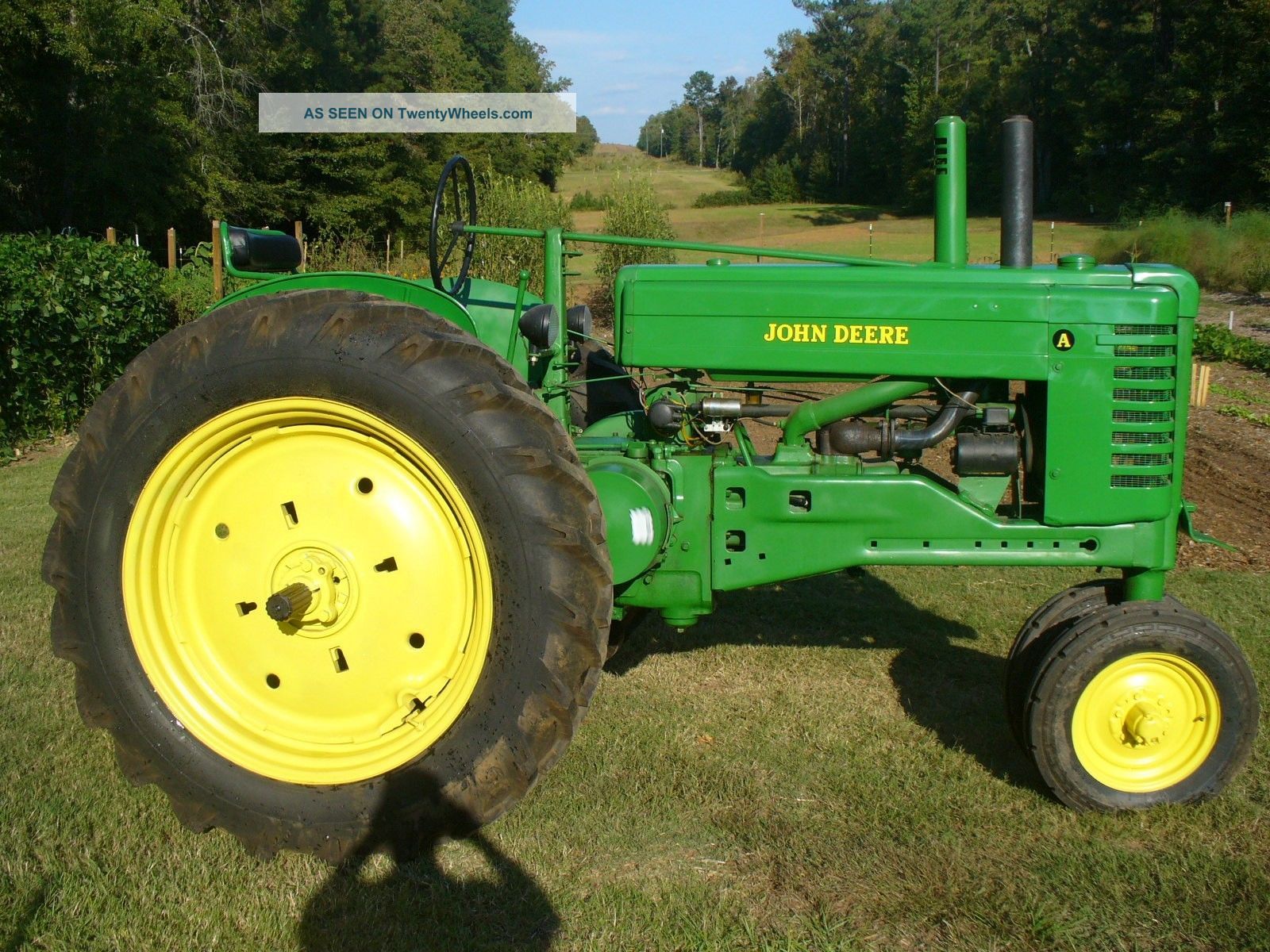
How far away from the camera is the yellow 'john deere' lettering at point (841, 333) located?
3.15 metres

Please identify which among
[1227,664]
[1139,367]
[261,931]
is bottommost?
[261,931]

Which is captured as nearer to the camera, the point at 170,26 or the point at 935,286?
the point at 935,286

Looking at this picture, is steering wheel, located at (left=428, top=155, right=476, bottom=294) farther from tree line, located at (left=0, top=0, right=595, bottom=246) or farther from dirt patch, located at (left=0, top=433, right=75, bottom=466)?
tree line, located at (left=0, top=0, right=595, bottom=246)

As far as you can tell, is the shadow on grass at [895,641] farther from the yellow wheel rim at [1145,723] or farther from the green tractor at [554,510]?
the green tractor at [554,510]

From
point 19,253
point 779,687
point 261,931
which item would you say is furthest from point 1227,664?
point 19,253

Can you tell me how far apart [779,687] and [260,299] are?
227 cm

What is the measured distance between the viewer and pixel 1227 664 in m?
Answer: 3.03

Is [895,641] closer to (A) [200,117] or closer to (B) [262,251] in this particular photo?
(B) [262,251]

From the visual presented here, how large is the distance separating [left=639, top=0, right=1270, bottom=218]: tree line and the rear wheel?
21619 mm

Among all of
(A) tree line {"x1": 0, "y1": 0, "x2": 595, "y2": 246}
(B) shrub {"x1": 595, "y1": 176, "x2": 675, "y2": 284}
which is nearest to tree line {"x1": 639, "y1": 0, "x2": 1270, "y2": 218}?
(B) shrub {"x1": 595, "y1": 176, "x2": 675, "y2": 284}

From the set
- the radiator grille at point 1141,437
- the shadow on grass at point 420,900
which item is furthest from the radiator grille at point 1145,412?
the shadow on grass at point 420,900

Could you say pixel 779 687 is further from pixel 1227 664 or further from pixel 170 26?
pixel 170 26

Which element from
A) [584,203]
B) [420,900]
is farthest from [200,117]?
[420,900]

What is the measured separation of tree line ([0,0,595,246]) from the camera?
2148 centimetres
